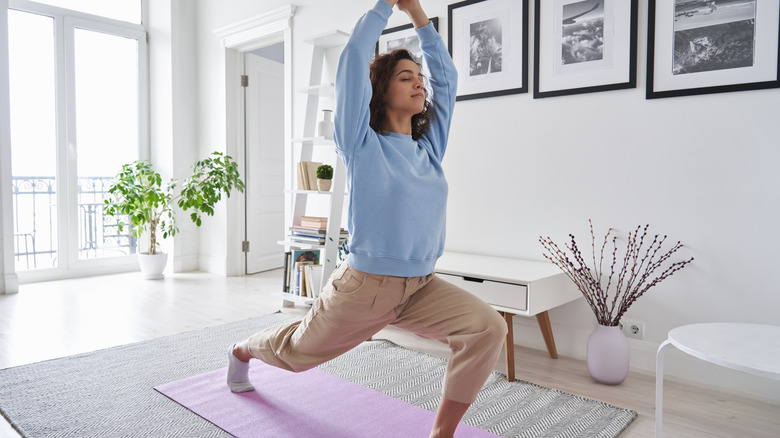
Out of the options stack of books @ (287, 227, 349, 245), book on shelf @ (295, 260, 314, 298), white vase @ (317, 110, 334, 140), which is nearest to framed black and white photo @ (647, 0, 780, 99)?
white vase @ (317, 110, 334, 140)

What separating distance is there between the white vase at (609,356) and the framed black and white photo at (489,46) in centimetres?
130

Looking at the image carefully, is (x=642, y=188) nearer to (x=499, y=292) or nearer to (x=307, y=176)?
(x=499, y=292)

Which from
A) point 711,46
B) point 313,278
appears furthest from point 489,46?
point 313,278

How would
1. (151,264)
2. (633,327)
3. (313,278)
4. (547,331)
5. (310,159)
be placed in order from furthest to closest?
(151,264)
(310,159)
(313,278)
(547,331)
(633,327)

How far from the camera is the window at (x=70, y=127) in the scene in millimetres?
4469

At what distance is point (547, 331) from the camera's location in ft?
8.65

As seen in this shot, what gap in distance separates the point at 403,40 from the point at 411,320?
2290 mm

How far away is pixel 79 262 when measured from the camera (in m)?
4.81

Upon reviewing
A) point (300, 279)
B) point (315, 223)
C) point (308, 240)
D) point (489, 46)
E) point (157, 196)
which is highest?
point (489, 46)

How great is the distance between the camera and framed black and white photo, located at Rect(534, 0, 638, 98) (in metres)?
2.49

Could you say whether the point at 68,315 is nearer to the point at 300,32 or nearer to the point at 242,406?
the point at 242,406

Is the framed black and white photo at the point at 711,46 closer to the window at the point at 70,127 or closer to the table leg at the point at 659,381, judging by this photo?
the table leg at the point at 659,381

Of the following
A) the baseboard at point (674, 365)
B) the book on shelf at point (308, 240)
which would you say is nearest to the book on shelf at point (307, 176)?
the book on shelf at point (308, 240)

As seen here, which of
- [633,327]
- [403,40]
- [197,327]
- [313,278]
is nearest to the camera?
[633,327]
